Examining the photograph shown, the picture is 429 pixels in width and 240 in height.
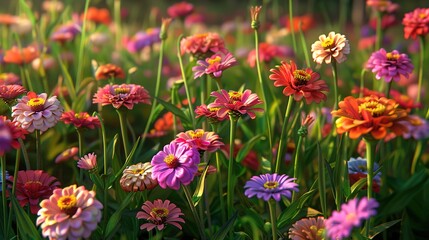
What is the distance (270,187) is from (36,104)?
16.8 inches

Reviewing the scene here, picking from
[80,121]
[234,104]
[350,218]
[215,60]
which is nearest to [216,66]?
[215,60]

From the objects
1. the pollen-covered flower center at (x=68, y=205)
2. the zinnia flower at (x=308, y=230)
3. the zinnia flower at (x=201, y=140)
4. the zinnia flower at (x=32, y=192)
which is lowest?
the zinnia flower at (x=308, y=230)

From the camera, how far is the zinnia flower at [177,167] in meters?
0.89

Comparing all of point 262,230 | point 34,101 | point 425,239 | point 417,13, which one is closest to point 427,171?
point 425,239

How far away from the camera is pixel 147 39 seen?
2.09 meters

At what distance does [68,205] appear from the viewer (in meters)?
0.78

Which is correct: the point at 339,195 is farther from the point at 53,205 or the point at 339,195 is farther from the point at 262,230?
the point at 53,205

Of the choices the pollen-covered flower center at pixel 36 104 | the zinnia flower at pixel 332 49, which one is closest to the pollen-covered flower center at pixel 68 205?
the pollen-covered flower center at pixel 36 104

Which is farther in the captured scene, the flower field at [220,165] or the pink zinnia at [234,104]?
the pink zinnia at [234,104]

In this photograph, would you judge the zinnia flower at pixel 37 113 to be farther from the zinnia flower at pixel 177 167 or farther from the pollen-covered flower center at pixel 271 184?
the pollen-covered flower center at pixel 271 184

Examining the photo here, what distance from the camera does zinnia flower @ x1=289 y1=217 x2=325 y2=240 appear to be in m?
0.93

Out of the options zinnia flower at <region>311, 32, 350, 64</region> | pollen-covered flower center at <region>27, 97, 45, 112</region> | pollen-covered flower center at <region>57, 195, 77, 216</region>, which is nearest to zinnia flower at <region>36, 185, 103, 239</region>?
pollen-covered flower center at <region>57, 195, 77, 216</region>

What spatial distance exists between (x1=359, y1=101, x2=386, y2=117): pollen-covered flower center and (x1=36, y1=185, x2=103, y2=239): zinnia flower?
1.33ft

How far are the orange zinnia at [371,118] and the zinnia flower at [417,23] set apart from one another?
55cm
